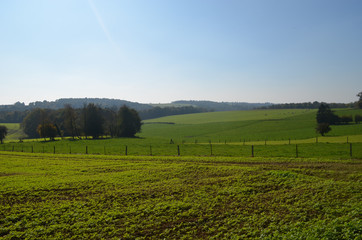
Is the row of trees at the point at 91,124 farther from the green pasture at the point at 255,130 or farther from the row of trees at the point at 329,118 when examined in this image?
the row of trees at the point at 329,118

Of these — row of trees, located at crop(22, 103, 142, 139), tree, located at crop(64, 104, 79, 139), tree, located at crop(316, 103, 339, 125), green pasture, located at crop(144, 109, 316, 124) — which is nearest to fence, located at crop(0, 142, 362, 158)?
row of trees, located at crop(22, 103, 142, 139)

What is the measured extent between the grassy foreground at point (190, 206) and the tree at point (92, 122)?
6737cm

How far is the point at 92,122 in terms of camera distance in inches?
3393

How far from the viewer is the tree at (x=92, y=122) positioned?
282 ft

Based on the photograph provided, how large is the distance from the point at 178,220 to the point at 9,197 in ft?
40.4

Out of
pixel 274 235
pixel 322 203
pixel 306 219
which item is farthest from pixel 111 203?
pixel 322 203

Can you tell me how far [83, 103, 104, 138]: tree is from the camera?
85.8 metres

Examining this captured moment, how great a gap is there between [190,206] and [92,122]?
261 ft

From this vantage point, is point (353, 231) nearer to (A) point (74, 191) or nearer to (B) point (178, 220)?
(B) point (178, 220)

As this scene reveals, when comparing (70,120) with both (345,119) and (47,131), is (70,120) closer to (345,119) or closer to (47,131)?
(47,131)

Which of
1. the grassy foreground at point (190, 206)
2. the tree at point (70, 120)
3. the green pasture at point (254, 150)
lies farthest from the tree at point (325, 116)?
the tree at point (70, 120)

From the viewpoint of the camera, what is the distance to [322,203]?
12.2m

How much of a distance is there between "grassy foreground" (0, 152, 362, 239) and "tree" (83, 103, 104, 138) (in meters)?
67.4

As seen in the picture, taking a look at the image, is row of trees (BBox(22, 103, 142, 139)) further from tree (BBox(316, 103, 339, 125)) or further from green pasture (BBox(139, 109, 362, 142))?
tree (BBox(316, 103, 339, 125))
